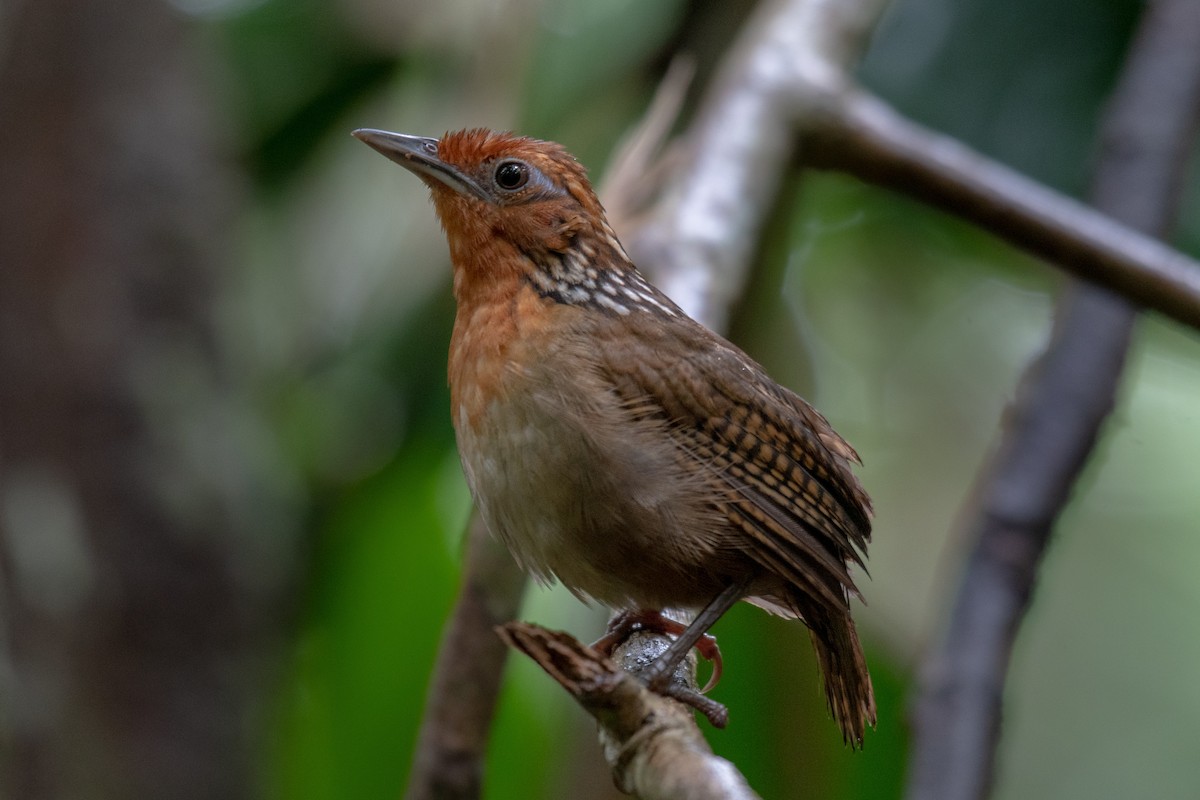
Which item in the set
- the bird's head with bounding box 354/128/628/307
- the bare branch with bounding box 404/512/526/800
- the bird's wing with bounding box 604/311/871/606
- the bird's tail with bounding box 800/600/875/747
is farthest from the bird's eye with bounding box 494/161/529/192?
the bird's tail with bounding box 800/600/875/747

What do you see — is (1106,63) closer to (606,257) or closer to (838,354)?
(838,354)

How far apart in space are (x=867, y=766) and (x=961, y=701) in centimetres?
82

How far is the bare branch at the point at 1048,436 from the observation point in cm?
339

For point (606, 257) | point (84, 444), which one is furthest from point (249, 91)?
point (606, 257)

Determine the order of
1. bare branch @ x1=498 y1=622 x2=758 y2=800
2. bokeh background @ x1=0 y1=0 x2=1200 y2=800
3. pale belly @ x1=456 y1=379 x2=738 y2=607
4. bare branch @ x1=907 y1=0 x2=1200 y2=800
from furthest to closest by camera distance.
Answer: bokeh background @ x1=0 y1=0 x2=1200 y2=800 → bare branch @ x1=907 y1=0 x2=1200 y2=800 → pale belly @ x1=456 y1=379 x2=738 y2=607 → bare branch @ x1=498 y1=622 x2=758 y2=800

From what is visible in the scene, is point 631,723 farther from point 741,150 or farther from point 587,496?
point 741,150

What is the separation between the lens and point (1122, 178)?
4488 millimetres

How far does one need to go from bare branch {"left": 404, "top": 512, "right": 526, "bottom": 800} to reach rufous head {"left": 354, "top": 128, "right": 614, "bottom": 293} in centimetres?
70

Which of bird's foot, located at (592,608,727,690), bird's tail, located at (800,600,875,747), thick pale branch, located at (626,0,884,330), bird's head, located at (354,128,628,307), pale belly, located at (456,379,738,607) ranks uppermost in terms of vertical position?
thick pale branch, located at (626,0,884,330)

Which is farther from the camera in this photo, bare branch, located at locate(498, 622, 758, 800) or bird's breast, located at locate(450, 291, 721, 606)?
bird's breast, located at locate(450, 291, 721, 606)

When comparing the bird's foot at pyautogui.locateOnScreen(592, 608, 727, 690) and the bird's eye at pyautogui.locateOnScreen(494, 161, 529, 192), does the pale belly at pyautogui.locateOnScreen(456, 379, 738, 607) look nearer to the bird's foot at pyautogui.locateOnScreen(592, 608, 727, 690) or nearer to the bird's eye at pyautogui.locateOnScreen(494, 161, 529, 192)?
the bird's foot at pyautogui.locateOnScreen(592, 608, 727, 690)

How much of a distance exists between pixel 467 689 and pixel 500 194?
1182 mm

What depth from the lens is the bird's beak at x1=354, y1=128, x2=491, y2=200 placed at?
10.4 feet

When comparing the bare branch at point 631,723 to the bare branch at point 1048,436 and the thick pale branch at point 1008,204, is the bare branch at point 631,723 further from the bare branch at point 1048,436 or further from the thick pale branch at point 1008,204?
the thick pale branch at point 1008,204
